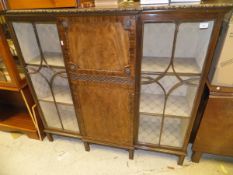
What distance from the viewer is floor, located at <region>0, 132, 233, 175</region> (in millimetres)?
1587

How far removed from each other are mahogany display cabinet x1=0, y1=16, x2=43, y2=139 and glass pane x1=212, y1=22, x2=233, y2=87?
1624 mm

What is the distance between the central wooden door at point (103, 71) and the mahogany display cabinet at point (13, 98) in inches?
22.4

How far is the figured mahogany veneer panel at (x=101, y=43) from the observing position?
3.62 ft

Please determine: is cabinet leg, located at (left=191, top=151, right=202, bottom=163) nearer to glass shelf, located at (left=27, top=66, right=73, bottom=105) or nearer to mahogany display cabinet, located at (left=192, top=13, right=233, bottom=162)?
mahogany display cabinet, located at (left=192, top=13, right=233, bottom=162)

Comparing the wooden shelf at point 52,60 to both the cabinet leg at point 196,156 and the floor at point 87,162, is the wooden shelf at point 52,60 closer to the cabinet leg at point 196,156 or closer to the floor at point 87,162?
the floor at point 87,162

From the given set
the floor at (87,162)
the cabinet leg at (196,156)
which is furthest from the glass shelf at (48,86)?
the cabinet leg at (196,156)

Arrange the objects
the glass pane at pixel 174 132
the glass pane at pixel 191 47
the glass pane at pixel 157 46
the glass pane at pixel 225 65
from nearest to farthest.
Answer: the glass pane at pixel 225 65 < the glass pane at pixel 191 47 < the glass pane at pixel 157 46 < the glass pane at pixel 174 132

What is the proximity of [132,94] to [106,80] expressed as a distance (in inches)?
8.8

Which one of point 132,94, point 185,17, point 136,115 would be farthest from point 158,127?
point 185,17

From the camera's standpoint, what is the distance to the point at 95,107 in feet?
4.82

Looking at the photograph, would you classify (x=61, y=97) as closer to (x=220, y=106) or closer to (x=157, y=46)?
(x=157, y=46)

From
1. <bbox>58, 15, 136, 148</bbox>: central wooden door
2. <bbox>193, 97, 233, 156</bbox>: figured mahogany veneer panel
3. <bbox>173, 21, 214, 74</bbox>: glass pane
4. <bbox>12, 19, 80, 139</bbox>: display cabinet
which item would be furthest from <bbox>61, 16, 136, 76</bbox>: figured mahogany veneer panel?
<bbox>193, 97, 233, 156</bbox>: figured mahogany veneer panel

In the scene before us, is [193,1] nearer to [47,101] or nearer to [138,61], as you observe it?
[138,61]

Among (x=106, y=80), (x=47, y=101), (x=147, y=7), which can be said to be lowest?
(x=47, y=101)
